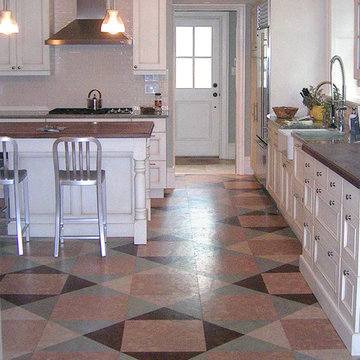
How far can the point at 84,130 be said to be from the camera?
575 centimetres

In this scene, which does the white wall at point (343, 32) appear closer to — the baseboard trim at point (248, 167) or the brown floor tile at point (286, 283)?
the baseboard trim at point (248, 167)

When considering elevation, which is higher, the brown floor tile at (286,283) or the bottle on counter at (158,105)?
the bottle on counter at (158,105)

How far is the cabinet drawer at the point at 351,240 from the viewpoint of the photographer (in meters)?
3.41

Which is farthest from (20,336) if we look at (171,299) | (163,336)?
(171,299)

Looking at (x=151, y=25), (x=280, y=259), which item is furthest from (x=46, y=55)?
(x=280, y=259)

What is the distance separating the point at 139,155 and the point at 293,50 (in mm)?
2656

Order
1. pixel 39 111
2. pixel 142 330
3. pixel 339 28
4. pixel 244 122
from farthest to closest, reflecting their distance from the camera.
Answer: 1. pixel 244 122
2. pixel 39 111
3. pixel 339 28
4. pixel 142 330

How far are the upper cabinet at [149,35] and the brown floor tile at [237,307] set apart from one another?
3791mm

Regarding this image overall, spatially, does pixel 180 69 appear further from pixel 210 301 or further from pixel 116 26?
pixel 210 301

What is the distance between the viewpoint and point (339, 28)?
7.02 meters

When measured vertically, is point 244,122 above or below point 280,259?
above

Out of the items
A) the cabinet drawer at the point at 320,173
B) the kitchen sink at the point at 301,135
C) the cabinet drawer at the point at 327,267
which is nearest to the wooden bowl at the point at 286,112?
the kitchen sink at the point at 301,135

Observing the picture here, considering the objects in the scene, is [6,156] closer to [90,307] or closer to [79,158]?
[79,158]

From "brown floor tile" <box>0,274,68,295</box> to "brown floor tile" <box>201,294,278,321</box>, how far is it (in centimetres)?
102
